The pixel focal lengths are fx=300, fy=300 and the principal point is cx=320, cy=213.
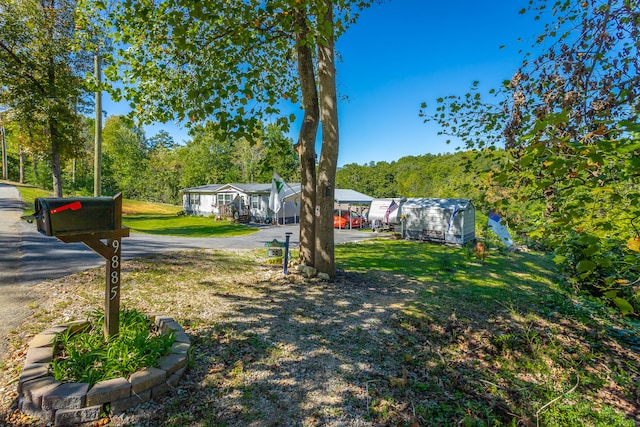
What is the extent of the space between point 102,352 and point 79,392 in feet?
1.53

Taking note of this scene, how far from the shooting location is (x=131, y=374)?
8.55 ft

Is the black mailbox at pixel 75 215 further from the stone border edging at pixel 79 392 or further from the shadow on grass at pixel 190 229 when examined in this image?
the shadow on grass at pixel 190 229

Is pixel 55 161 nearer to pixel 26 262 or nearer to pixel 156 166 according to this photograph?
pixel 26 262

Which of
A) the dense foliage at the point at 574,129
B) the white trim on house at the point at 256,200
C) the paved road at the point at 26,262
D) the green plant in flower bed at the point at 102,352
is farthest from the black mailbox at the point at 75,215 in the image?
the white trim on house at the point at 256,200

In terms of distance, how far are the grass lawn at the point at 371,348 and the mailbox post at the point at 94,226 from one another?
Answer: 1.02 meters

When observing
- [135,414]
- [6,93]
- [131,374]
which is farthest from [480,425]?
[6,93]

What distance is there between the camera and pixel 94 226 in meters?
2.76

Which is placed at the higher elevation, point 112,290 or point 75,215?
point 75,215

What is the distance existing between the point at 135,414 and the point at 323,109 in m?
6.05

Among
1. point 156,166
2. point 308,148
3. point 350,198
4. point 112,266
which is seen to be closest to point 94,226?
point 112,266

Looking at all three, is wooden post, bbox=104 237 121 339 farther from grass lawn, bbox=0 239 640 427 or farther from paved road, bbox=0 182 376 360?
paved road, bbox=0 182 376 360

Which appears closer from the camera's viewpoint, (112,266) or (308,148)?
(112,266)

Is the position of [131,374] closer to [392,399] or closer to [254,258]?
[392,399]

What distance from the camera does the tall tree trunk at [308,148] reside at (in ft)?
22.2
